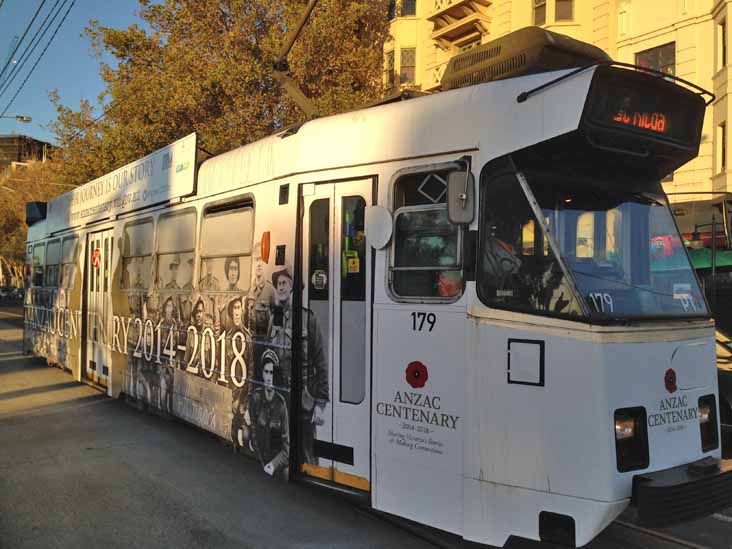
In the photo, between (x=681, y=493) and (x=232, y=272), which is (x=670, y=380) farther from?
(x=232, y=272)

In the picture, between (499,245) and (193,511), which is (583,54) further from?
(193,511)

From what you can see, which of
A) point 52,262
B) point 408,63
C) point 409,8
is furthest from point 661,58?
point 52,262

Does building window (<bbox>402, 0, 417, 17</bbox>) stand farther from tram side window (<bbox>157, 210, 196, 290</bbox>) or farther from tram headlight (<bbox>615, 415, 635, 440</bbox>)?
tram headlight (<bbox>615, 415, 635, 440</bbox>)

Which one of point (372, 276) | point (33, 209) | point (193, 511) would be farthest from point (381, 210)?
point (33, 209)

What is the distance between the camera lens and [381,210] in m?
4.55

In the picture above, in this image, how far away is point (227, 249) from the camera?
246 inches

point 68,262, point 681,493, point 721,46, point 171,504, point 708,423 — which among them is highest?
point 721,46

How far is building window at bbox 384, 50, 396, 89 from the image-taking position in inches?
739

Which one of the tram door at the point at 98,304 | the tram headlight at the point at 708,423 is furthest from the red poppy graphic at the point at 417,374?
the tram door at the point at 98,304

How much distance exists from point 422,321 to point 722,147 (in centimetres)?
1499

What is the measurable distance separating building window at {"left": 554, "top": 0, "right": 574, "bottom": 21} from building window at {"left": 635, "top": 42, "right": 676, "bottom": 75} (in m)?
2.63

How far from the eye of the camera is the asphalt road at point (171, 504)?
4.80 metres

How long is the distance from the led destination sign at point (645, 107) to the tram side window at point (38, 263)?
488 inches

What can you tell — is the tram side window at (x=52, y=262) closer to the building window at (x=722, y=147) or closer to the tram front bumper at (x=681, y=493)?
the tram front bumper at (x=681, y=493)
